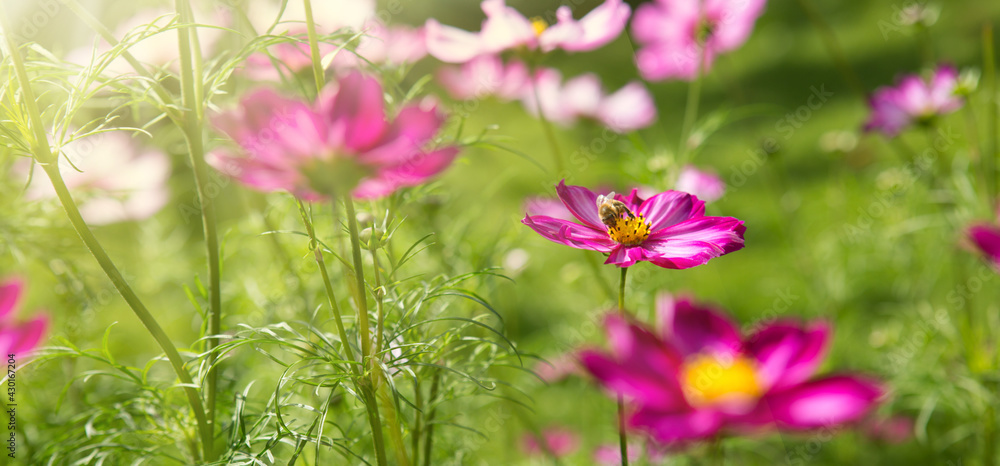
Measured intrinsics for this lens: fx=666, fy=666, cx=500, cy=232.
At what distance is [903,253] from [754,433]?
961 mm

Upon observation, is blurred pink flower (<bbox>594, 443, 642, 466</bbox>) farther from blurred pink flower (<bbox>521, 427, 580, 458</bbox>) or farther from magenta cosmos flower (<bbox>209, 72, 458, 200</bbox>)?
magenta cosmos flower (<bbox>209, 72, 458, 200</bbox>)

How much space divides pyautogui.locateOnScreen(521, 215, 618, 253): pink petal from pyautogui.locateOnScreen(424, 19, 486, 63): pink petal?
267 millimetres

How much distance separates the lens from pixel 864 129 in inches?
36.7

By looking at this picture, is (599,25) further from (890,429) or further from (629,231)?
(890,429)

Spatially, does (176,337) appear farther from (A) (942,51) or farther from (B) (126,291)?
(A) (942,51)

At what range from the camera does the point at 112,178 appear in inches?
37.3

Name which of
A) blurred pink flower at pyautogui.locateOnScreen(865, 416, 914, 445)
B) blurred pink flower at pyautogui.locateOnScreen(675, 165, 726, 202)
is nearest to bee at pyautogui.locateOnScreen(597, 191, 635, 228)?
blurred pink flower at pyautogui.locateOnScreen(675, 165, 726, 202)

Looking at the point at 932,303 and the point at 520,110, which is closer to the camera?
the point at 932,303

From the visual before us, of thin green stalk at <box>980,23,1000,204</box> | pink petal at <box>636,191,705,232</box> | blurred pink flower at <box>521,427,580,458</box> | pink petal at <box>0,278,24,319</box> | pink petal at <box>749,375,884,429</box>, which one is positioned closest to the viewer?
pink petal at <box>749,375,884,429</box>

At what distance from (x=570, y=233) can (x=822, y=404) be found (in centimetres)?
19

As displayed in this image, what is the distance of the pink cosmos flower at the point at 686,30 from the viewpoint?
0.91 metres

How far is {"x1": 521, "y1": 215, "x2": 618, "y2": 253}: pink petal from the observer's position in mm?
405

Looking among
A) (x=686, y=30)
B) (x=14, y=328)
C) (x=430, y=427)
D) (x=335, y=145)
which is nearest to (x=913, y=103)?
(x=686, y=30)

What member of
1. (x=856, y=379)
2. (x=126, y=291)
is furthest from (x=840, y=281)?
(x=126, y=291)
